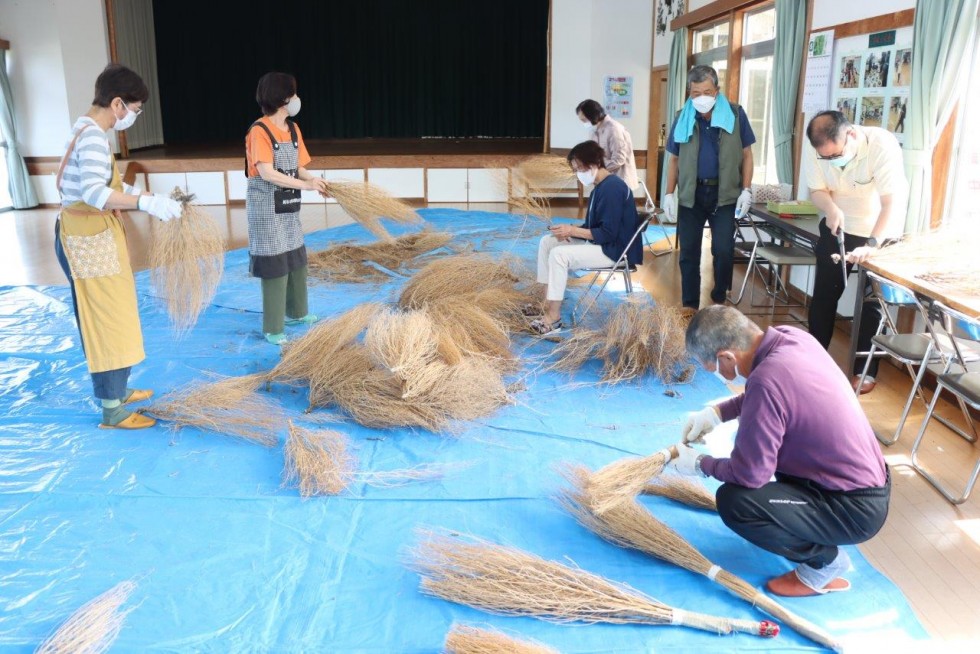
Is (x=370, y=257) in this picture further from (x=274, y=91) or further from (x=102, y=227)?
(x=102, y=227)

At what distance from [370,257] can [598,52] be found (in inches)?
228

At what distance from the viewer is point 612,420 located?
339 cm

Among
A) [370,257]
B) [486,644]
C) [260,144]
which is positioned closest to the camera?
[486,644]

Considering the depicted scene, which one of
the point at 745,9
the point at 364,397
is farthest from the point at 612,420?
the point at 745,9

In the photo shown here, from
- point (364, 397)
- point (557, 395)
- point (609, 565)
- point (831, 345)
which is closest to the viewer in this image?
point (609, 565)

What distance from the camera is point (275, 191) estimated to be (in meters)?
4.07

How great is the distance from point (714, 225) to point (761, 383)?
3.33 m

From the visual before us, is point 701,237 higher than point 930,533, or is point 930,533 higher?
point 701,237

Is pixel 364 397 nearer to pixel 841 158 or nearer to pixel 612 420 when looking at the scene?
pixel 612 420

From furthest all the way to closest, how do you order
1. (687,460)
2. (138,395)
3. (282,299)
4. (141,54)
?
(141,54)
(282,299)
(138,395)
(687,460)

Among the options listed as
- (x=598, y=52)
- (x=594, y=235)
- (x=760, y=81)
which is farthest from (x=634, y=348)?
(x=598, y=52)

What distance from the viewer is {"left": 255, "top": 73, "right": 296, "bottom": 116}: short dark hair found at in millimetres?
3898

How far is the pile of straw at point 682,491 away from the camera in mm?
2586

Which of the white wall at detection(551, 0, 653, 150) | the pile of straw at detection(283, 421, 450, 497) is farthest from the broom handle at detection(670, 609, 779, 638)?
the white wall at detection(551, 0, 653, 150)
